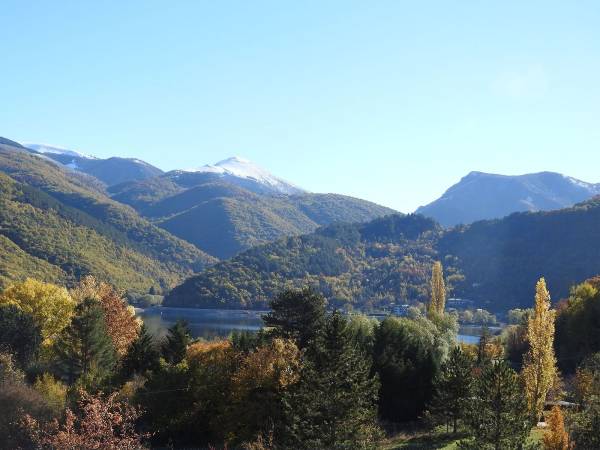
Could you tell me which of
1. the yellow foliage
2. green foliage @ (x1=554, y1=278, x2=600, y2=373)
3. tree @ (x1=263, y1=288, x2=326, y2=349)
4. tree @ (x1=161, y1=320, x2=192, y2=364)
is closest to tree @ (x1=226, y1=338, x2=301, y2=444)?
the yellow foliage

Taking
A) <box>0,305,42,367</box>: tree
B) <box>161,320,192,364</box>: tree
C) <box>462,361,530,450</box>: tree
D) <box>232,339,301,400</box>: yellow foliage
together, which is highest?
<box>462,361,530,450</box>: tree

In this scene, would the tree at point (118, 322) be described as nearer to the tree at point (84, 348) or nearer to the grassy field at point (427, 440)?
Result: the tree at point (84, 348)

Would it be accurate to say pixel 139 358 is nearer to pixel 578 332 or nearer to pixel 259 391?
pixel 259 391

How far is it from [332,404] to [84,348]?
133 feet

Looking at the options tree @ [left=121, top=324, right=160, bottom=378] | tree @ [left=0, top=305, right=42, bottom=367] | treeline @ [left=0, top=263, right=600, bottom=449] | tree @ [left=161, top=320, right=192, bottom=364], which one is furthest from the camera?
tree @ [left=0, top=305, right=42, bottom=367]

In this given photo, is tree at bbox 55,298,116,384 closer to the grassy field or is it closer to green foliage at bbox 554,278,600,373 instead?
the grassy field

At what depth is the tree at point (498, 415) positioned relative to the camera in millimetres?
34094

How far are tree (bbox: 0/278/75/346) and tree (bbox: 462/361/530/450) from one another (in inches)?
2569

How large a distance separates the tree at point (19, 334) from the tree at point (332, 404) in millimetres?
47023

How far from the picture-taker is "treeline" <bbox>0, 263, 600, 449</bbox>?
36.0 meters

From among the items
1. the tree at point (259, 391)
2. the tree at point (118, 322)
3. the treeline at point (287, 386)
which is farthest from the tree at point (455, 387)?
the tree at point (118, 322)

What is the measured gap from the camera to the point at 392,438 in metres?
53.8

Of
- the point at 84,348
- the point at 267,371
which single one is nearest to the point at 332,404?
the point at 267,371

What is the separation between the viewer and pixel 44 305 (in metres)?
87.4
